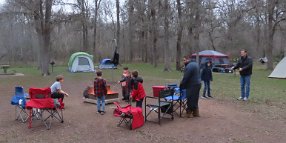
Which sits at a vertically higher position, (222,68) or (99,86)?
(99,86)

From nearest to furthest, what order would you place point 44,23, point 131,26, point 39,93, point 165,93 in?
point 39,93 < point 165,93 < point 44,23 < point 131,26

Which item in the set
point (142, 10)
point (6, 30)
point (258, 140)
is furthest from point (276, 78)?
point (6, 30)

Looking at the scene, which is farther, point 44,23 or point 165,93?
point 44,23

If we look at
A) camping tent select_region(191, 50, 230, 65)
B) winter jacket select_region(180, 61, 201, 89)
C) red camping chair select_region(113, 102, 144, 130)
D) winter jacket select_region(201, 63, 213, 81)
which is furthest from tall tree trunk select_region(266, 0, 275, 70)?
red camping chair select_region(113, 102, 144, 130)

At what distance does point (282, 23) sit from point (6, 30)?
34.7 m

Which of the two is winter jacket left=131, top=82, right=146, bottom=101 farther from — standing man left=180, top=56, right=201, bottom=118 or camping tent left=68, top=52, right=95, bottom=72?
camping tent left=68, top=52, right=95, bottom=72

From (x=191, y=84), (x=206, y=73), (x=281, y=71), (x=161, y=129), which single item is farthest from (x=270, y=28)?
(x=161, y=129)

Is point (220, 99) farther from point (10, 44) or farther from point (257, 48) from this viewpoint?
point (257, 48)

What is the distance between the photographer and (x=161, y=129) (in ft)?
23.4

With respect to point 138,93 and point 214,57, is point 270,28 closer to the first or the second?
point 214,57

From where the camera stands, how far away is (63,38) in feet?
153

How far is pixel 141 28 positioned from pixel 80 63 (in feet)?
41.5

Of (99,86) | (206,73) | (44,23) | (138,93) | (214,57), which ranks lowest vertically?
(138,93)

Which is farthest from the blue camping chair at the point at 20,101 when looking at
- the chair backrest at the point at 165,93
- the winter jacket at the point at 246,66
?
the winter jacket at the point at 246,66
